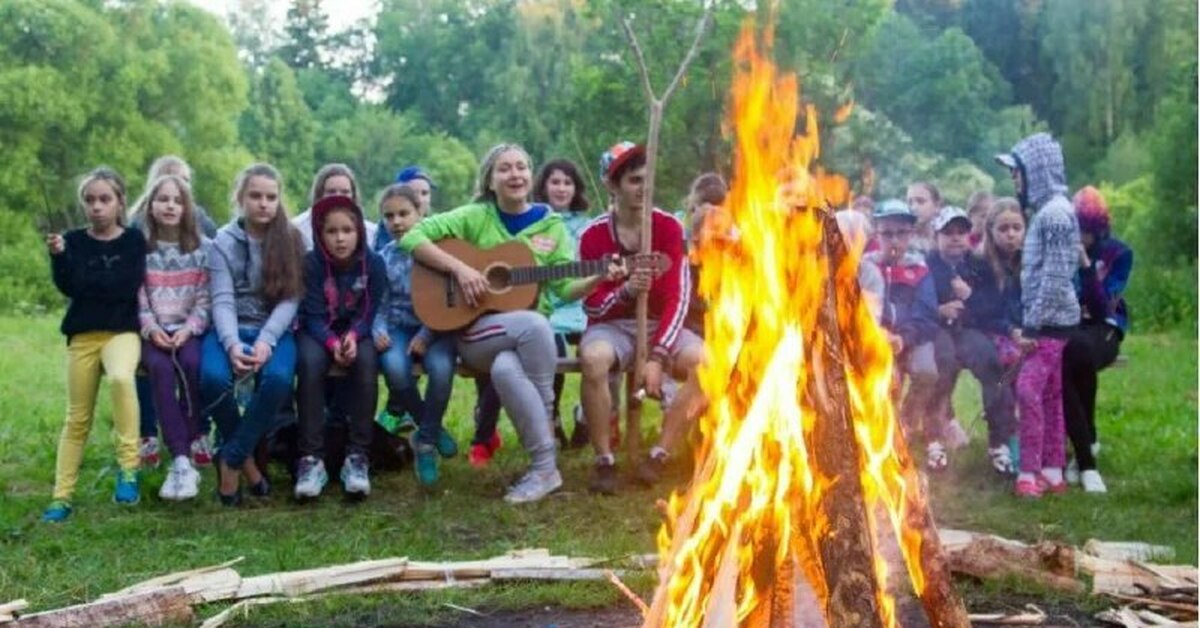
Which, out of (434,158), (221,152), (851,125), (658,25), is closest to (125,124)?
(221,152)

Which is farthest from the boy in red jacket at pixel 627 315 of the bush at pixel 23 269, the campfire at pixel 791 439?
the bush at pixel 23 269

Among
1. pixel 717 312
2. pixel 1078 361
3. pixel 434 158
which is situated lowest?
pixel 1078 361

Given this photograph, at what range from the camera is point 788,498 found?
355 centimetres

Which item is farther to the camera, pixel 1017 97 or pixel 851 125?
pixel 1017 97

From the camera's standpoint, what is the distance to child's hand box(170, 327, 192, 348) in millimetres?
6839

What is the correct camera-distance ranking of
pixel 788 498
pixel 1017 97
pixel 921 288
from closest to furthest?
pixel 788 498 < pixel 921 288 < pixel 1017 97

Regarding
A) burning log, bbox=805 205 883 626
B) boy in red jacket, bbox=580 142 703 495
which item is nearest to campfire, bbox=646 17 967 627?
burning log, bbox=805 205 883 626

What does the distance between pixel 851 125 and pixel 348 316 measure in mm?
18988

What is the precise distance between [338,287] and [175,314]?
2.67 ft

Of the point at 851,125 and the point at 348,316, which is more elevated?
the point at 851,125

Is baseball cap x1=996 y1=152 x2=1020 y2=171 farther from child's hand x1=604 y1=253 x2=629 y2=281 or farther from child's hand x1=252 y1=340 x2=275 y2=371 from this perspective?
child's hand x1=252 y1=340 x2=275 y2=371

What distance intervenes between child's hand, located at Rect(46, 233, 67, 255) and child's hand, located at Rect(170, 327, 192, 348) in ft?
2.20

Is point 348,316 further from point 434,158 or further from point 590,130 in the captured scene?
point 434,158

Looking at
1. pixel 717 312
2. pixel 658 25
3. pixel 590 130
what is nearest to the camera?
pixel 717 312
